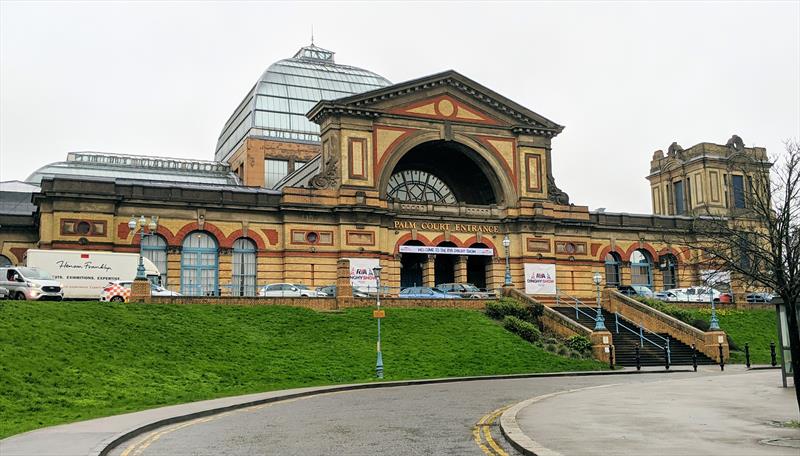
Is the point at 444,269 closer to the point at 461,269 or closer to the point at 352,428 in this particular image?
the point at 461,269

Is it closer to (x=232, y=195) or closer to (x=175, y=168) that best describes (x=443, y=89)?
(x=232, y=195)

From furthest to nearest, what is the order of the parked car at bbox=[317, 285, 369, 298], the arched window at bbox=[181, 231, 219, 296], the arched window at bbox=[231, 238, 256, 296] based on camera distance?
1. the arched window at bbox=[231, 238, 256, 296]
2. the arched window at bbox=[181, 231, 219, 296]
3. the parked car at bbox=[317, 285, 369, 298]

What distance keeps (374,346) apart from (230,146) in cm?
5054

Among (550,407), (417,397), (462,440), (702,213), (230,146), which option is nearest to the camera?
(462,440)

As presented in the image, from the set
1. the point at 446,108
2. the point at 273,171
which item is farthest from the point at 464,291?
the point at 273,171

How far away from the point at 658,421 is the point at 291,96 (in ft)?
219

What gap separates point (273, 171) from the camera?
7638 cm

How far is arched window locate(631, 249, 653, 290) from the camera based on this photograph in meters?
65.2

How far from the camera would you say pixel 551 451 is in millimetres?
12641

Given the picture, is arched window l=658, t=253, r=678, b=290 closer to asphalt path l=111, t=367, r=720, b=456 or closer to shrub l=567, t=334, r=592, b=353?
shrub l=567, t=334, r=592, b=353

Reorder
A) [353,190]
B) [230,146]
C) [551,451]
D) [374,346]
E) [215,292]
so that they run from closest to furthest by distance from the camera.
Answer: [551,451] → [374,346] → [215,292] → [353,190] → [230,146]

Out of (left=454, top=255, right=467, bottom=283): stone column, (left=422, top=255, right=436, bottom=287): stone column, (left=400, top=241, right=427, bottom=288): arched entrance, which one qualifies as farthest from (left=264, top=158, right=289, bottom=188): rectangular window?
(left=454, top=255, right=467, bottom=283): stone column

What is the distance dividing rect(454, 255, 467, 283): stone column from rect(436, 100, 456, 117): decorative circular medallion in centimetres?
1052

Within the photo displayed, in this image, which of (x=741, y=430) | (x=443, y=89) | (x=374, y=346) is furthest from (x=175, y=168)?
(x=741, y=430)
